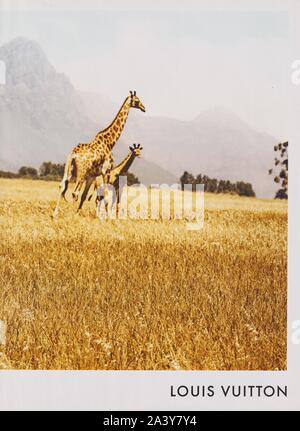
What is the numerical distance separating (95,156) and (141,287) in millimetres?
949

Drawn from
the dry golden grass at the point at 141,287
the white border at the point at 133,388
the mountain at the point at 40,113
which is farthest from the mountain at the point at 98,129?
the white border at the point at 133,388

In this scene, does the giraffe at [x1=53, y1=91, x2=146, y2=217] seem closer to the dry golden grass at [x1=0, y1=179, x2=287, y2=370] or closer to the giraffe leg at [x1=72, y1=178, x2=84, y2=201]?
the giraffe leg at [x1=72, y1=178, x2=84, y2=201]

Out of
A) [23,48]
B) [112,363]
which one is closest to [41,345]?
[112,363]

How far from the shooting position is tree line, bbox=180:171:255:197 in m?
5.40

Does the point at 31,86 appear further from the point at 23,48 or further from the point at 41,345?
the point at 41,345

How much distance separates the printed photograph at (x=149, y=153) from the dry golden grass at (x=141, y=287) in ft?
0.04

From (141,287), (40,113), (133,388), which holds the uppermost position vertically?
(40,113)

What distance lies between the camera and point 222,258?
5445 millimetres

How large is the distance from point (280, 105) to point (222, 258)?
1.08 meters

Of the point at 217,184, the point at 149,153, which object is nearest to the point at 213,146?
the point at 217,184

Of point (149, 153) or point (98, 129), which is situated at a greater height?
point (98, 129)

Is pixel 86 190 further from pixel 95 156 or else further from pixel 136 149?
pixel 136 149

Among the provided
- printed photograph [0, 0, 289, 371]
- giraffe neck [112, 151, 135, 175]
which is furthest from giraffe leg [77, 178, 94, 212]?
giraffe neck [112, 151, 135, 175]

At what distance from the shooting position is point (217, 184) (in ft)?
17.8
